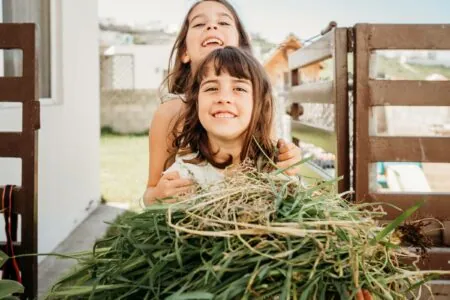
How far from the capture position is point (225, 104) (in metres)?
1.74

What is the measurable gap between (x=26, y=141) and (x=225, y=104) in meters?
0.67

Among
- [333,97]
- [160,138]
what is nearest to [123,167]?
[333,97]

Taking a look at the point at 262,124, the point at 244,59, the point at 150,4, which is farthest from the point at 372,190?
the point at 150,4

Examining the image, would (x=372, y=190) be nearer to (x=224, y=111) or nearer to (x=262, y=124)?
(x=262, y=124)

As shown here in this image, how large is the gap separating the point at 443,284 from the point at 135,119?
13.7 meters

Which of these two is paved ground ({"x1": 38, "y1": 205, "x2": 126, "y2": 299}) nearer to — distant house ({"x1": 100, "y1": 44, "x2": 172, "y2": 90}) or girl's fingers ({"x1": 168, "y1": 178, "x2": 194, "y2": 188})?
girl's fingers ({"x1": 168, "y1": 178, "x2": 194, "y2": 188})

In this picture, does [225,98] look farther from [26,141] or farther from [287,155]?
[26,141]

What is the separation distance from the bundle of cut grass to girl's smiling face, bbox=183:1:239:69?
109 centimetres

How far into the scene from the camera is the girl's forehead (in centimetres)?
222

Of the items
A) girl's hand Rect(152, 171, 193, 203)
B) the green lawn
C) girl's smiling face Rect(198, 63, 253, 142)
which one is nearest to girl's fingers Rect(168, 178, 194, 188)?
girl's hand Rect(152, 171, 193, 203)

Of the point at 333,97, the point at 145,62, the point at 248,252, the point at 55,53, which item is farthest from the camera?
the point at 145,62

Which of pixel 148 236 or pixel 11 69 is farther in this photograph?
pixel 11 69

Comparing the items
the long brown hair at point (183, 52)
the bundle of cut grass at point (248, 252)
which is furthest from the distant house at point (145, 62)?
the bundle of cut grass at point (248, 252)

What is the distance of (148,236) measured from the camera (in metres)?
1.07
